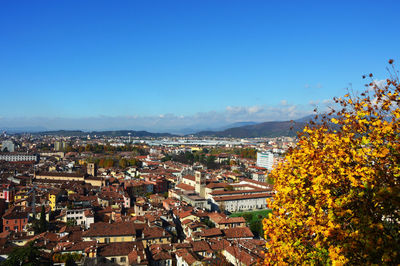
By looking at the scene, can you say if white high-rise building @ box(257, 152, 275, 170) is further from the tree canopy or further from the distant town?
the tree canopy

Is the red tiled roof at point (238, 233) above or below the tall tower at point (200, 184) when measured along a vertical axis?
below

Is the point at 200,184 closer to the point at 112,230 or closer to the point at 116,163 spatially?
the point at 112,230

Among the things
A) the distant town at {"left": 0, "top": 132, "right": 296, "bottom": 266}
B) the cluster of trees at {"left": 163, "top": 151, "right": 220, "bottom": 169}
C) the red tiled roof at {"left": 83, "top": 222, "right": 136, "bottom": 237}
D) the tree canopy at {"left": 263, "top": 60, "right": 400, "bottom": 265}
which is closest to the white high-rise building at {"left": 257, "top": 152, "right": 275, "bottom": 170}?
the cluster of trees at {"left": 163, "top": 151, "right": 220, "bottom": 169}

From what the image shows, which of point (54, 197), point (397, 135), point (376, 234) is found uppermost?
point (397, 135)

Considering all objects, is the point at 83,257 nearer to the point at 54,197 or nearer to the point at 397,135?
the point at 54,197

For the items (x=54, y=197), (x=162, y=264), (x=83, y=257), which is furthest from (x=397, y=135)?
(x=54, y=197)

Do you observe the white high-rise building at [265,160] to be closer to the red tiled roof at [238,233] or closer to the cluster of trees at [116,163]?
the cluster of trees at [116,163]

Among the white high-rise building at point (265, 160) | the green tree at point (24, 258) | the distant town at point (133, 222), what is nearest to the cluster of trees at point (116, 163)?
the distant town at point (133, 222)

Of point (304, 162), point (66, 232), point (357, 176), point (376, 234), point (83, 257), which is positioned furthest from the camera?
point (66, 232)
